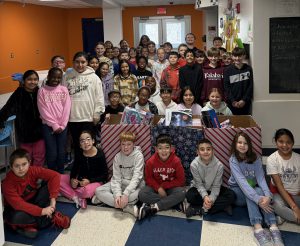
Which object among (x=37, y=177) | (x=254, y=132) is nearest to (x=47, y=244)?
(x=37, y=177)

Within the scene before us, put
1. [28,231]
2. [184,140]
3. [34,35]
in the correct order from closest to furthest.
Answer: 1. [28,231]
2. [184,140]
3. [34,35]

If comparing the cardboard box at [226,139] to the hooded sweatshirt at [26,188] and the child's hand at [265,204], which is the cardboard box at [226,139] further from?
the hooded sweatshirt at [26,188]

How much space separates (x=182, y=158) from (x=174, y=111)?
1.63 feet

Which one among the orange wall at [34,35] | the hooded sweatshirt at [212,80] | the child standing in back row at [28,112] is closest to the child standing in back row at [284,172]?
the hooded sweatshirt at [212,80]

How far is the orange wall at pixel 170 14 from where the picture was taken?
12.2m

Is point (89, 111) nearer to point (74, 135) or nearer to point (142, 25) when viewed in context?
point (74, 135)

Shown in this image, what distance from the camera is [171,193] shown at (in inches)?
119

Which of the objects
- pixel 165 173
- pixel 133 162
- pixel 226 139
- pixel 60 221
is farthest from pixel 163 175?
pixel 60 221

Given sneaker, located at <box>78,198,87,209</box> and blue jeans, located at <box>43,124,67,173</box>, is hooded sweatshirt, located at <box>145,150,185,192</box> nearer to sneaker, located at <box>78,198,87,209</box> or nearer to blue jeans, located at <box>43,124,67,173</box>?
sneaker, located at <box>78,198,87,209</box>

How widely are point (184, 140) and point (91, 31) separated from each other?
33.8ft

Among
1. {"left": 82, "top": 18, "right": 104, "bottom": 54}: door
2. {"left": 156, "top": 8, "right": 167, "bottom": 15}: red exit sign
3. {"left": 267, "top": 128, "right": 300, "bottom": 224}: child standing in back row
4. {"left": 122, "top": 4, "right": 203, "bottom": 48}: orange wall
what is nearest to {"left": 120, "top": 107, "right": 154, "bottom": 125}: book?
{"left": 267, "top": 128, "right": 300, "bottom": 224}: child standing in back row

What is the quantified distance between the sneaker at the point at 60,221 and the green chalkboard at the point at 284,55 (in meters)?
2.89

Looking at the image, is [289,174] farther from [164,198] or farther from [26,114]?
[26,114]

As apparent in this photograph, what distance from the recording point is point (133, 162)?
3.22m
